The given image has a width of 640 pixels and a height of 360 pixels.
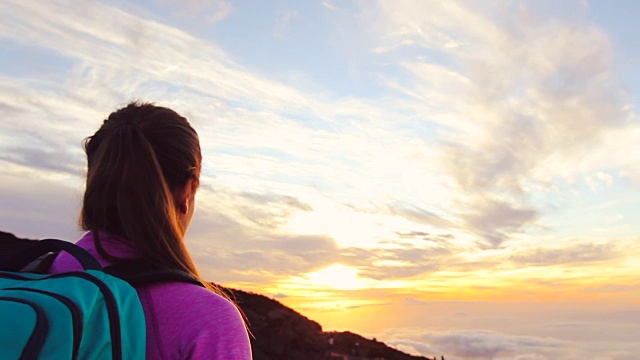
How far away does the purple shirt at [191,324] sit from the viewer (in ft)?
7.43

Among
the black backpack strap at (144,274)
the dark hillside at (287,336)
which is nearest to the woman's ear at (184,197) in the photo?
the black backpack strap at (144,274)

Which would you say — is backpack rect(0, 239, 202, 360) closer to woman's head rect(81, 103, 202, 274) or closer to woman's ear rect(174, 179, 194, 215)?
woman's head rect(81, 103, 202, 274)

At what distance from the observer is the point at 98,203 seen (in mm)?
2607

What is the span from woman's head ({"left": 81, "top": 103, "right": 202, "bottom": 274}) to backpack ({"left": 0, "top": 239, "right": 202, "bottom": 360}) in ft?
0.39

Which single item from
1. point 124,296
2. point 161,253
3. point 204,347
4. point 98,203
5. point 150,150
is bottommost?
point 204,347

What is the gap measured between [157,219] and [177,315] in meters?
0.42

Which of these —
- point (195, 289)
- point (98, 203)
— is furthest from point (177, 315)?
point (98, 203)

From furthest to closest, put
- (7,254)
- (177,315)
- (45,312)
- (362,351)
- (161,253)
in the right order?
(362,351) < (7,254) < (161,253) < (177,315) < (45,312)

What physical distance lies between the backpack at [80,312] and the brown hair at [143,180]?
105 mm

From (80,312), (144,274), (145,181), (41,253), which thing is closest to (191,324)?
(144,274)

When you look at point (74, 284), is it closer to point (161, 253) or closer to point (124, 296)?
point (124, 296)

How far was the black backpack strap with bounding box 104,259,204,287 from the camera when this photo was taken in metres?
2.40

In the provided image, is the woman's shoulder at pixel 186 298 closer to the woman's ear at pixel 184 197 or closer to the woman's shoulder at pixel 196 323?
the woman's shoulder at pixel 196 323

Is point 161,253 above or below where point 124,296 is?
above
